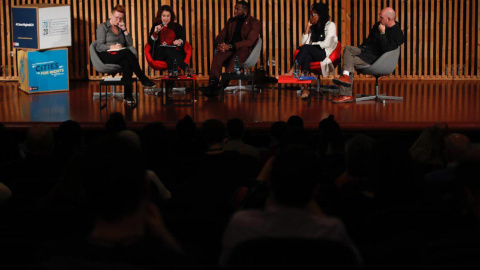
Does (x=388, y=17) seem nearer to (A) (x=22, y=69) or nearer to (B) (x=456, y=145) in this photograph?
(B) (x=456, y=145)

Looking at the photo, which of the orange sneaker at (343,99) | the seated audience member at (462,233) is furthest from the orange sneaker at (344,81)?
the seated audience member at (462,233)

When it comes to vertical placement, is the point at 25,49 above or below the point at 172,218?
above

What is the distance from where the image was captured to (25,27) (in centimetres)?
978

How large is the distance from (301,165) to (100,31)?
769 centimetres

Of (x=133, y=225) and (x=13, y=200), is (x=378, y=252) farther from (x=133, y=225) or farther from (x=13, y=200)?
(x=13, y=200)

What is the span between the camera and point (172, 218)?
2.57 meters

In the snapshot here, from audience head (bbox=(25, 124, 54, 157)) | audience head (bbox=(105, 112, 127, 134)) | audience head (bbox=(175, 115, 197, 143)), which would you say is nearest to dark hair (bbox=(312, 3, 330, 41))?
audience head (bbox=(175, 115, 197, 143))

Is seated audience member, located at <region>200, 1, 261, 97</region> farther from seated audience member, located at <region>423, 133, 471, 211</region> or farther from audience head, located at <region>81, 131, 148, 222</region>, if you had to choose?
audience head, located at <region>81, 131, 148, 222</region>

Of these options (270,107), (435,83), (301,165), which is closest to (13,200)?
(301,165)

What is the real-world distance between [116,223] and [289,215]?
559mm

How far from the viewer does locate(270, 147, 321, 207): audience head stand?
2320 mm

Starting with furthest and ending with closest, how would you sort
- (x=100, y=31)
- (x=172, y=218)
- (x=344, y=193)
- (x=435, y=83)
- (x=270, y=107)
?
1. (x=435, y=83)
2. (x=100, y=31)
3. (x=270, y=107)
4. (x=344, y=193)
5. (x=172, y=218)

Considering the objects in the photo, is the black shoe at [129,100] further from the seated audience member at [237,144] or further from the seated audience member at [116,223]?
the seated audience member at [116,223]

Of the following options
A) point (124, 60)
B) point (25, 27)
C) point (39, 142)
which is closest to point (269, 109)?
point (124, 60)
